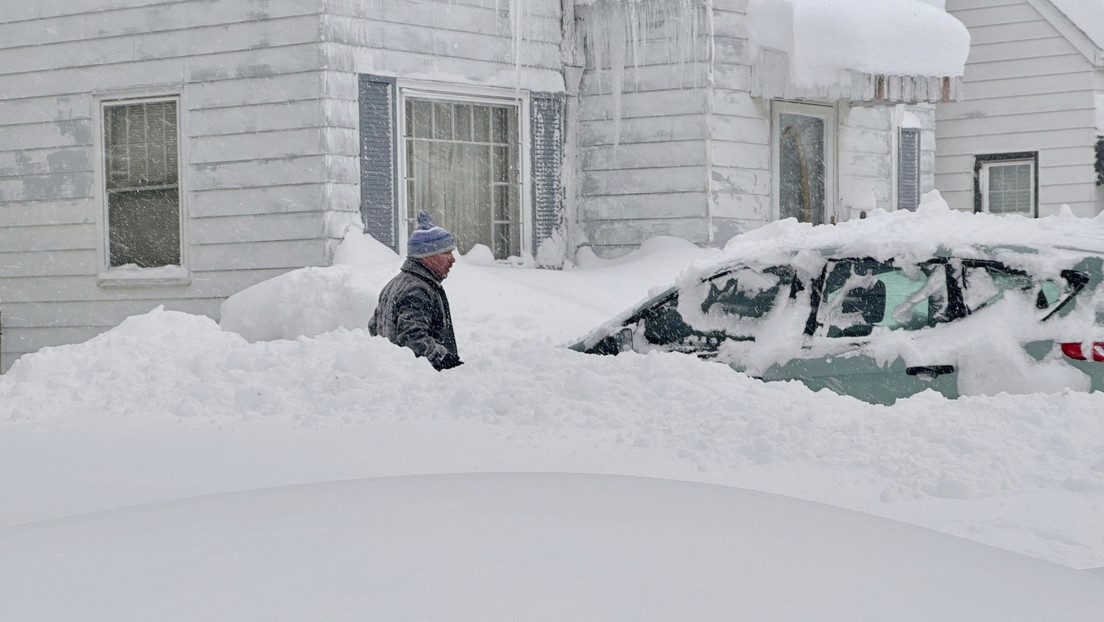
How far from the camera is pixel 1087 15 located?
17.9 metres

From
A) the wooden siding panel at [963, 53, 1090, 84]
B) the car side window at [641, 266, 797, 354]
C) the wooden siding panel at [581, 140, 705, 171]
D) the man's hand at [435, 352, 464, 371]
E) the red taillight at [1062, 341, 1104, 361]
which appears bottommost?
the man's hand at [435, 352, 464, 371]

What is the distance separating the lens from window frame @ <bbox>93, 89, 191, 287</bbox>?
12.4 m

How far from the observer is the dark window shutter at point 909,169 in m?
15.7

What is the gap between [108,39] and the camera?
41.8 ft

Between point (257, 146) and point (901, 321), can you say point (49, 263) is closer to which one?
point (257, 146)

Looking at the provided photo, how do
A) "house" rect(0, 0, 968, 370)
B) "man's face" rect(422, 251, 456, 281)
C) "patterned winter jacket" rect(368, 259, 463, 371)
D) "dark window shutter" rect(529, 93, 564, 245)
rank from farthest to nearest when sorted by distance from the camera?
"dark window shutter" rect(529, 93, 564, 245), "house" rect(0, 0, 968, 370), "man's face" rect(422, 251, 456, 281), "patterned winter jacket" rect(368, 259, 463, 371)

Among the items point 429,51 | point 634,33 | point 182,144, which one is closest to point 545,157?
point 634,33

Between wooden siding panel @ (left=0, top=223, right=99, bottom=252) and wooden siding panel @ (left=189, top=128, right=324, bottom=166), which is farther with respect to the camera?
wooden siding panel @ (left=0, top=223, right=99, bottom=252)

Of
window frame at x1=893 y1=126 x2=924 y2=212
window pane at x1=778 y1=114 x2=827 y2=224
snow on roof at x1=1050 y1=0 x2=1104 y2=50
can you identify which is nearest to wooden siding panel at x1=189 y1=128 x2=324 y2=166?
window pane at x1=778 y1=114 x2=827 y2=224

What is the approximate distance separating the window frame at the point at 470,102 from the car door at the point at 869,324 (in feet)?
20.2

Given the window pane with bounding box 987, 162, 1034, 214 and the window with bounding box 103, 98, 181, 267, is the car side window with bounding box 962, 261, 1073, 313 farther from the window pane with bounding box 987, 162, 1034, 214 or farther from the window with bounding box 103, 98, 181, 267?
the window pane with bounding box 987, 162, 1034, 214

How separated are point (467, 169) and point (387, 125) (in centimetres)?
112

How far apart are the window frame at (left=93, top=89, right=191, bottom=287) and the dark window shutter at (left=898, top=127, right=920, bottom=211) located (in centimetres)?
841

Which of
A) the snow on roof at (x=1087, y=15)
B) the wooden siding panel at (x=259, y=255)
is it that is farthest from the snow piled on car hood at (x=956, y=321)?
the snow on roof at (x=1087, y=15)
